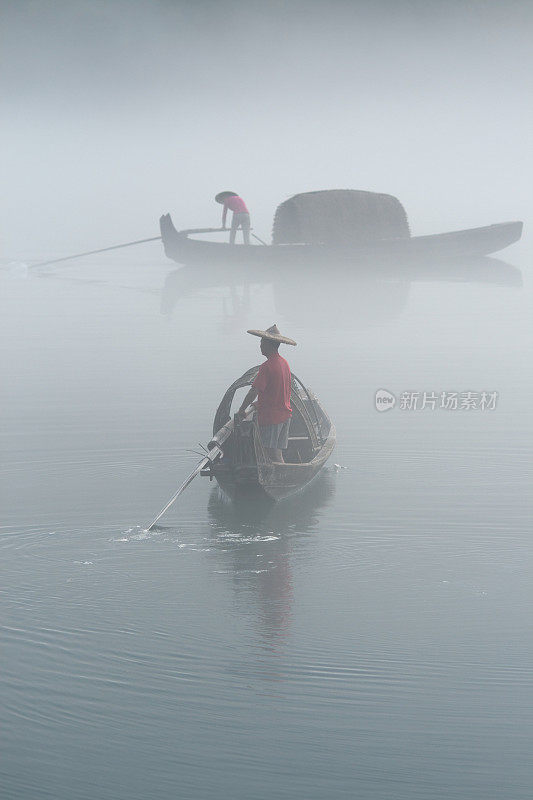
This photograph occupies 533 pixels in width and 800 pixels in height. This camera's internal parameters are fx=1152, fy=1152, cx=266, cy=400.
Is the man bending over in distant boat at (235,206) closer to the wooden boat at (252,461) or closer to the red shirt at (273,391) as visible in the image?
the wooden boat at (252,461)

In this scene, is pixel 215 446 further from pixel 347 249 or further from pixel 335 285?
pixel 347 249

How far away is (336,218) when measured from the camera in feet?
128

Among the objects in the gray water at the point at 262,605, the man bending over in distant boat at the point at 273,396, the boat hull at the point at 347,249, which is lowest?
the gray water at the point at 262,605

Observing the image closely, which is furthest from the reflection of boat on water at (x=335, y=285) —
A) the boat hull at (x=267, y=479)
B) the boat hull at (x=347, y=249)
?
the boat hull at (x=267, y=479)

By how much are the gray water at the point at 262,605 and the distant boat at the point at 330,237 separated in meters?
19.3

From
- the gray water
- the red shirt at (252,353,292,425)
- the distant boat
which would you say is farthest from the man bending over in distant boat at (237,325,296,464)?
the distant boat

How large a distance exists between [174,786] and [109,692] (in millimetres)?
1220

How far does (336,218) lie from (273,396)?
2816cm

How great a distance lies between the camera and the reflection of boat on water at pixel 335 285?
30.5 m

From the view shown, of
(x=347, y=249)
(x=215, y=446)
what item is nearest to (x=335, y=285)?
(x=347, y=249)

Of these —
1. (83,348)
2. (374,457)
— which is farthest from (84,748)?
(83,348)

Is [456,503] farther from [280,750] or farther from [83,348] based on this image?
[83,348]

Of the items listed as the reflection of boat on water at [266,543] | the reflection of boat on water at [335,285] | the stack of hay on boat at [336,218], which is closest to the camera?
the reflection of boat on water at [266,543]

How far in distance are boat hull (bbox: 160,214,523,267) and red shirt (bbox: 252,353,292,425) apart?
84.4 feet
